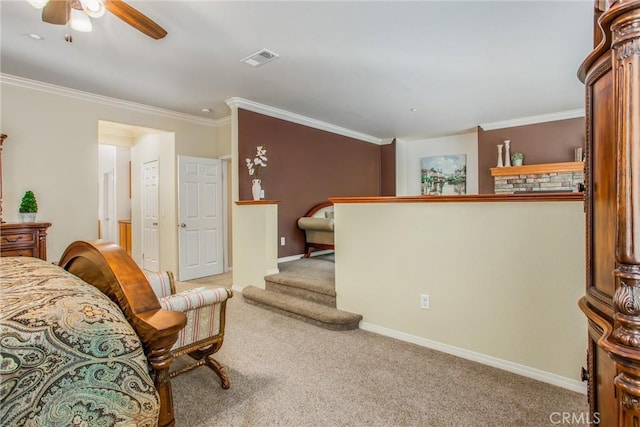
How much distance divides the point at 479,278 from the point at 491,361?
2.03 ft

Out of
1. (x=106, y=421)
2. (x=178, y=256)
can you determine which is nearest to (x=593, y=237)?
(x=106, y=421)

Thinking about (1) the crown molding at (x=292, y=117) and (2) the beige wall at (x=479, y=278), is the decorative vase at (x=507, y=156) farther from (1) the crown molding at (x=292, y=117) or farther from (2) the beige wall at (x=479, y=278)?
(2) the beige wall at (x=479, y=278)

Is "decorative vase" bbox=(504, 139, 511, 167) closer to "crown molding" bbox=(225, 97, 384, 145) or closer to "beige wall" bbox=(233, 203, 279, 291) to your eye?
"crown molding" bbox=(225, 97, 384, 145)

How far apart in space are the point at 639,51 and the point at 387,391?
2.07 m

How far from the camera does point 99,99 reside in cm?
436

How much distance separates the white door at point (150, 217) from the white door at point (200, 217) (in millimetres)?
685

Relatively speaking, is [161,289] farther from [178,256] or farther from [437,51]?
[437,51]

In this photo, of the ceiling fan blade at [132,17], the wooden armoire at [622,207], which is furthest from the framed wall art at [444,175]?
the wooden armoire at [622,207]

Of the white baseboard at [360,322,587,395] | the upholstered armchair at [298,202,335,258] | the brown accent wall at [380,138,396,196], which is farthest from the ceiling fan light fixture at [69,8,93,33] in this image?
the brown accent wall at [380,138,396,196]

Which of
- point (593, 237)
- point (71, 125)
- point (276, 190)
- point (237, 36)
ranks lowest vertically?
point (593, 237)

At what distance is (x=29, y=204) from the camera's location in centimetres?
360

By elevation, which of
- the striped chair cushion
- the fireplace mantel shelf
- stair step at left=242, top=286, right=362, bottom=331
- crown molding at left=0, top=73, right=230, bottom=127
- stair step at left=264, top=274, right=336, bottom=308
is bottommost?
stair step at left=242, top=286, right=362, bottom=331

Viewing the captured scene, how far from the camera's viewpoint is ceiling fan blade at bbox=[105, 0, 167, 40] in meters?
1.96

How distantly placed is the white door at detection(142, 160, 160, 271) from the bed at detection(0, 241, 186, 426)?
473cm
